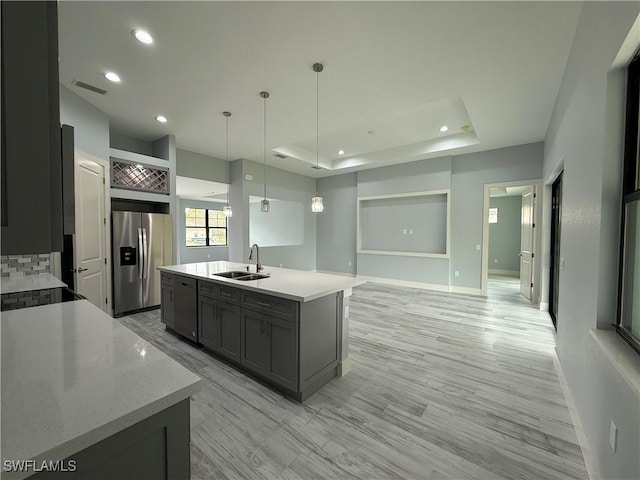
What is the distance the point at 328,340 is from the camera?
2439 mm

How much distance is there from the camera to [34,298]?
1859 millimetres

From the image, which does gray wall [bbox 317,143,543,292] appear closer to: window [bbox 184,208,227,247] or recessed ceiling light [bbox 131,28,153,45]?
window [bbox 184,208,227,247]

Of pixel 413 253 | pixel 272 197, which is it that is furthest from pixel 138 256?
pixel 413 253

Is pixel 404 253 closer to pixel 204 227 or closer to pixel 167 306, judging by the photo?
pixel 167 306

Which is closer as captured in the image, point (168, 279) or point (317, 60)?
point (317, 60)

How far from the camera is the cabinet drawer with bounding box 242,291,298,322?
2.15 metres

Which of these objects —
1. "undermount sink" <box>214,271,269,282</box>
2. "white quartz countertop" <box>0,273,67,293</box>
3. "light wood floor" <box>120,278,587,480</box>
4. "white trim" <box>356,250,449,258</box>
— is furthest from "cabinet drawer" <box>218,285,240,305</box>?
"white trim" <box>356,250,449,258</box>

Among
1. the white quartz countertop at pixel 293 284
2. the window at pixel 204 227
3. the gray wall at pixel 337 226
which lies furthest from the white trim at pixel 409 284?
the window at pixel 204 227

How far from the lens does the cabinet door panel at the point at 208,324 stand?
2819 mm

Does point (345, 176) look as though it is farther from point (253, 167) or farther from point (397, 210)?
point (253, 167)

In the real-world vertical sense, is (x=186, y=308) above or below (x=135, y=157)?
below

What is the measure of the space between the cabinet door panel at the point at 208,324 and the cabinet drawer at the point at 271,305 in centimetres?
56

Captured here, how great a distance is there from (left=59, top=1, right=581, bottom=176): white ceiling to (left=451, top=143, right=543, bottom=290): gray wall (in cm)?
76

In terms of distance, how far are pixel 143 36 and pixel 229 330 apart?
9.17 ft
